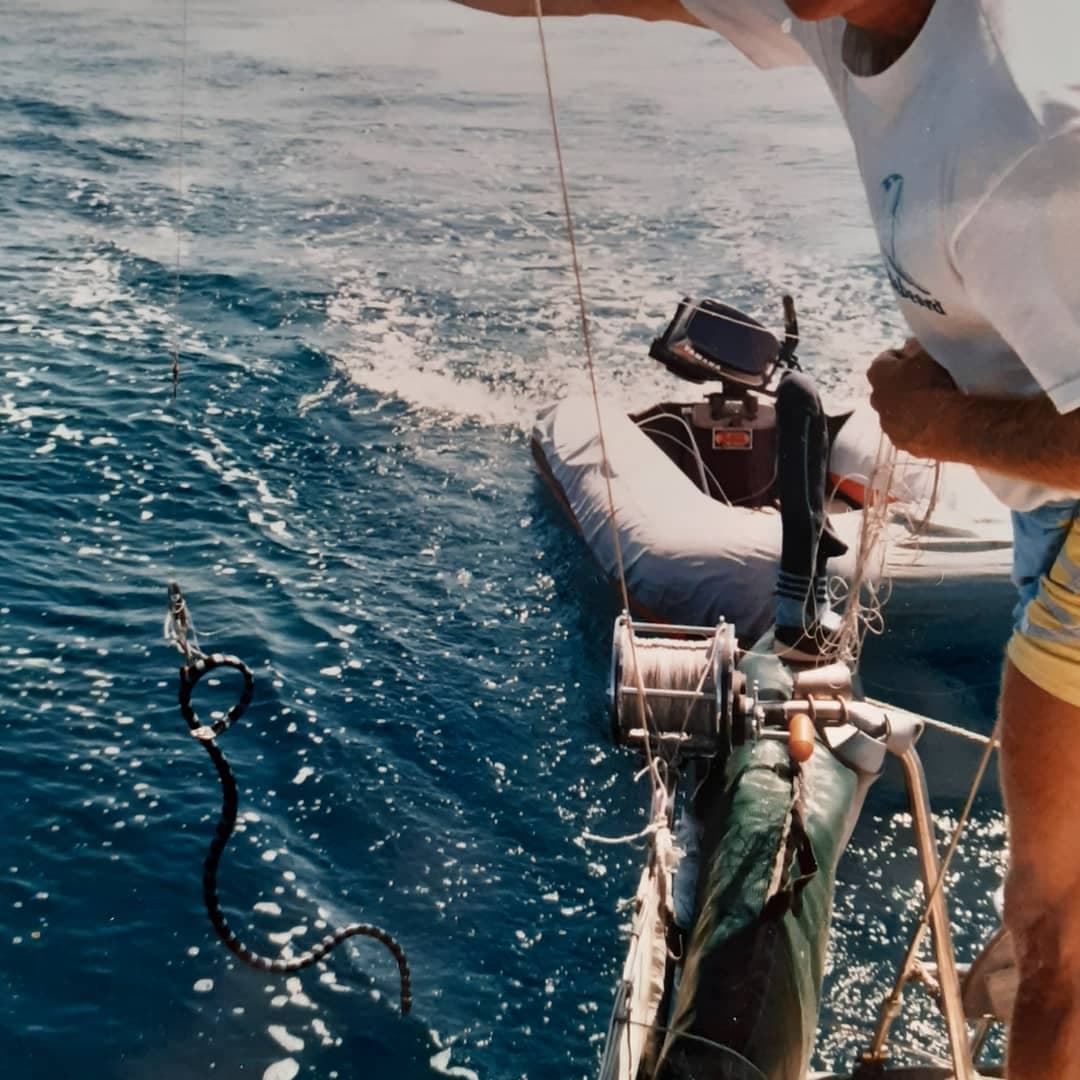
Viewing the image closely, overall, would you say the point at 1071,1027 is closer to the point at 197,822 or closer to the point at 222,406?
the point at 197,822

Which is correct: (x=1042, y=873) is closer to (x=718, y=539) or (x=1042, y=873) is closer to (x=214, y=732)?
(x=214, y=732)

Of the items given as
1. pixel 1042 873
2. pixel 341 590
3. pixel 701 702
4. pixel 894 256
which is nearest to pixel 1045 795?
pixel 1042 873

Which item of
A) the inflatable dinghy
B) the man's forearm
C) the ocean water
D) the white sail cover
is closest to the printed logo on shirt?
the man's forearm

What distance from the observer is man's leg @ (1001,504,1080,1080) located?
1.60 meters

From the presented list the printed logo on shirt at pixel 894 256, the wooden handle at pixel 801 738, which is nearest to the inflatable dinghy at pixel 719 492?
the wooden handle at pixel 801 738

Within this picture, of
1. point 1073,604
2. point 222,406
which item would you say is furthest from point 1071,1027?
point 222,406

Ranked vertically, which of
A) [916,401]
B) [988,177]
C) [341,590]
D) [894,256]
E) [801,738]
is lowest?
[341,590]

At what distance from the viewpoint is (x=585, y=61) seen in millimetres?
18188

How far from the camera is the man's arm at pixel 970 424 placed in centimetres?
142

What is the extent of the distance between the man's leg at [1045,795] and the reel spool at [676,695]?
1377mm

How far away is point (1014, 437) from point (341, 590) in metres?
4.94

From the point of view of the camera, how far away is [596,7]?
72.0 inches

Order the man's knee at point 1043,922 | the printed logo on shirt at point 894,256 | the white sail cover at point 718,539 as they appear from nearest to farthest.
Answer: the printed logo on shirt at point 894,256 → the man's knee at point 1043,922 → the white sail cover at point 718,539

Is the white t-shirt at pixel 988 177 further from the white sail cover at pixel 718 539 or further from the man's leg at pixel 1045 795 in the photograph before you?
the white sail cover at pixel 718 539
